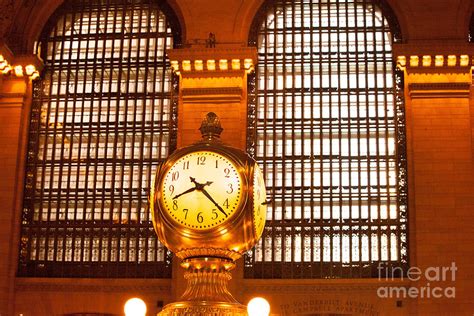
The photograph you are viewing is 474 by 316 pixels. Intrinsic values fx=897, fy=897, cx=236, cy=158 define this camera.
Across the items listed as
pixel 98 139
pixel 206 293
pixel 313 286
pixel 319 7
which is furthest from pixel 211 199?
pixel 319 7

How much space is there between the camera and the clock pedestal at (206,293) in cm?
313

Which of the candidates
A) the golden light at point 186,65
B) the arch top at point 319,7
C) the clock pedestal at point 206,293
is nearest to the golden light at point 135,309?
the clock pedestal at point 206,293

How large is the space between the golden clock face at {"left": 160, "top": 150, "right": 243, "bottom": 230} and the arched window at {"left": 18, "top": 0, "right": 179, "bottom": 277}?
18937 mm

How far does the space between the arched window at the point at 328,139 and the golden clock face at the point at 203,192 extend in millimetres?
18522

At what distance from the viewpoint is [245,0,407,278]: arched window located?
71.1 feet

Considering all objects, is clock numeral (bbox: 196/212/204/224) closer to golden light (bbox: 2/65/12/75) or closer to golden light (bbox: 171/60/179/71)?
golden light (bbox: 171/60/179/71)

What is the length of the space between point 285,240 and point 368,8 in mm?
6451

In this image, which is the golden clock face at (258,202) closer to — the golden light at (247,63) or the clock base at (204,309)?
the clock base at (204,309)

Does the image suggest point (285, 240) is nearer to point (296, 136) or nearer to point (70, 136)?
point (296, 136)

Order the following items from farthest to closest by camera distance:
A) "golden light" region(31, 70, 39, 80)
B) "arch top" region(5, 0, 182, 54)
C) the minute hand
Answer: "arch top" region(5, 0, 182, 54) < "golden light" region(31, 70, 39, 80) < the minute hand

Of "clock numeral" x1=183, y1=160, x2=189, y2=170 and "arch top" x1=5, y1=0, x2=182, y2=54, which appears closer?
"clock numeral" x1=183, y1=160, x2=189, y2=170

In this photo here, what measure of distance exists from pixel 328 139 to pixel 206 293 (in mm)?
19485

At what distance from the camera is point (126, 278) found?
2195 cm

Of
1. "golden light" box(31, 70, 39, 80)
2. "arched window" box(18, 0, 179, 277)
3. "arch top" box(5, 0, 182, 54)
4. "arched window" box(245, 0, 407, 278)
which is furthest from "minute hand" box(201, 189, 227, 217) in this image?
"golden light" box(31, 70, 39, 80)
